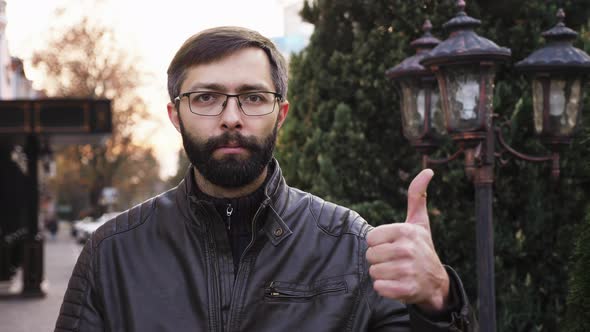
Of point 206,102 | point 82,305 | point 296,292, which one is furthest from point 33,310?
point 296,292

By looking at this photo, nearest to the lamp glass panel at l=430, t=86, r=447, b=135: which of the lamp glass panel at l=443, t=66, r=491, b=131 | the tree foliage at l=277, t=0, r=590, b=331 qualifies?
the tree foliage at l=277, t=0, r=590, b=331

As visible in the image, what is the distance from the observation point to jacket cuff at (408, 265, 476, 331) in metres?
2.18

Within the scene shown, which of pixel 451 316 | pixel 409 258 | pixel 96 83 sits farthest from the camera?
pixel 96 83

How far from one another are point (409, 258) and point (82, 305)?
38.3 inches

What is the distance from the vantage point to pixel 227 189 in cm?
265

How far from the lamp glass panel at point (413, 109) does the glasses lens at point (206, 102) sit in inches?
174

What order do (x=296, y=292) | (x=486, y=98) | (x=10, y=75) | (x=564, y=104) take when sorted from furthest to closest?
1. (x=10, y=75)
2. (x=564, y=104)
3. (x=486, y=98)
4. (x=296, y=292)

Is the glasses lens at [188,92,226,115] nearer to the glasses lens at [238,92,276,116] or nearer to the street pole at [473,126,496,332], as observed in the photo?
the glasses lens at [238,92,276,116]

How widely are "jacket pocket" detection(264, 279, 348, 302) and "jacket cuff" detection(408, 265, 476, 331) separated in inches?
11.8

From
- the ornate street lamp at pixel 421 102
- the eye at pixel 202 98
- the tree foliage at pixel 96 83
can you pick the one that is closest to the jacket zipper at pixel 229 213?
the eye at pixel 202 98

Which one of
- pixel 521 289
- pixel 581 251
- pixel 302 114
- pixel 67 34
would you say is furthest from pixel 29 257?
pixel 67 34

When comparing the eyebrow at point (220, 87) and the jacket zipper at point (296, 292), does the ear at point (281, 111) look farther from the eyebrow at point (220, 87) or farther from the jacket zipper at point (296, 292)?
the jacket zipper at point (296, 292)

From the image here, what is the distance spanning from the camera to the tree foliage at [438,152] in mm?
7461

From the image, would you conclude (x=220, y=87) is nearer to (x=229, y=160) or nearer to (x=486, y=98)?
(x=229, y=160)
